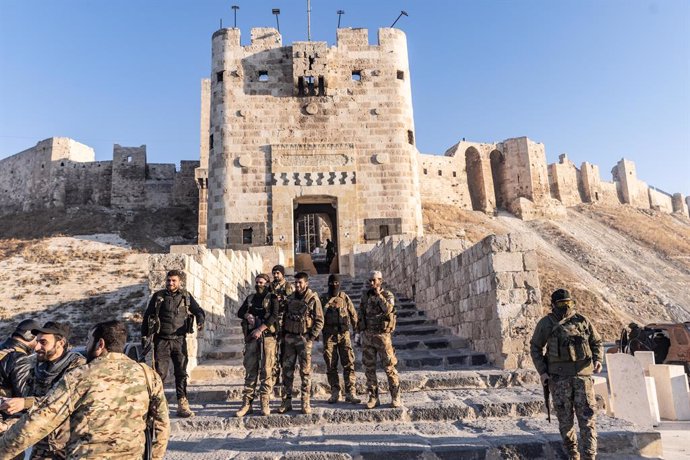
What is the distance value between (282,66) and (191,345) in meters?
12.2

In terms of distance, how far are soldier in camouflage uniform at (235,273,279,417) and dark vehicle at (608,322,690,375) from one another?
8553 millimetres

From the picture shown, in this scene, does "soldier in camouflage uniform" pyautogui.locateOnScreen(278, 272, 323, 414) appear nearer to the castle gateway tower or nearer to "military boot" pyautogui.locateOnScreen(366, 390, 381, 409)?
"military boot" pyautogui.locateOnScreen(366, 390, 381, 409)

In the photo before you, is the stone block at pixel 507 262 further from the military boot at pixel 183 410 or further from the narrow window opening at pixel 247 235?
the narrow window opening at pixel 247 235

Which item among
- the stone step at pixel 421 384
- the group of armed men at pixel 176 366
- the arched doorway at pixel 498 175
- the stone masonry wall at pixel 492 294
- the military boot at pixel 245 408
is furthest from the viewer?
the arched doorway at pixel 498 175

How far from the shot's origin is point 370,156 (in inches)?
630

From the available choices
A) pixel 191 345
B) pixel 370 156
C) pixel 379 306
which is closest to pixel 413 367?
pixel 379 306

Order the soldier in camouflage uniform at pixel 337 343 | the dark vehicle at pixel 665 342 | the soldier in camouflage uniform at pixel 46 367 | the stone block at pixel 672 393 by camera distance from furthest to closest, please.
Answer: the dark vehicle at pixel 665 342 → the stone block at pixel 672 393 → the soldier in camouflage uniform at pixel 337 343 → the soldier in camouflage uniform at pixel 46 367

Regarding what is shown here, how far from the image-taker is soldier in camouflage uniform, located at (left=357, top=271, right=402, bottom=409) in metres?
5.23

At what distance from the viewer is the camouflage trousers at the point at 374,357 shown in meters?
5.10

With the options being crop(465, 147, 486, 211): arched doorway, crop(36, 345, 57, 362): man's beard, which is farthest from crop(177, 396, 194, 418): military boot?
crop(465, 147, 486, 211): arched doorway

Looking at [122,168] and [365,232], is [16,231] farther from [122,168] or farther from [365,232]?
[365,232]

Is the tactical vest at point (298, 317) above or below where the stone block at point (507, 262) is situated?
below

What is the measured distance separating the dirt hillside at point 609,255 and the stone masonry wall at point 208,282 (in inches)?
527

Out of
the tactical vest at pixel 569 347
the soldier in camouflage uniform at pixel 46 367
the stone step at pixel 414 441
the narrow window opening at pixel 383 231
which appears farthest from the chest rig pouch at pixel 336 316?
the narrow window opening at pixel 383 231
